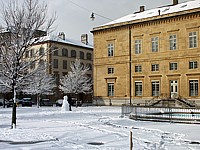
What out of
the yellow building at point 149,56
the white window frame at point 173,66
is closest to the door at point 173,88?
the yellow building at point 149,56

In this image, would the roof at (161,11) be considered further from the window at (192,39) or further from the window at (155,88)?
the window at (155,88)

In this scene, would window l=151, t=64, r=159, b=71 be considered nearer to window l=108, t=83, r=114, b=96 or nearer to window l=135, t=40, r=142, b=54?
window l=135, t=40, r=142, b=54

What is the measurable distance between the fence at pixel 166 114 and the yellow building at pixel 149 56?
1903cm

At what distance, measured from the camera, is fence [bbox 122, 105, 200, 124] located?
24047 millimetres

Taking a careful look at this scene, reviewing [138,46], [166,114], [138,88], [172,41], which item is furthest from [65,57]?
[166,114]

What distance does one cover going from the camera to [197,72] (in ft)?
151

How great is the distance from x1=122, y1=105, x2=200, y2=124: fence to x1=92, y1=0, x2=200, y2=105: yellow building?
19.0m

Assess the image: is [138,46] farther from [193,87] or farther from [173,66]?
[193,87]

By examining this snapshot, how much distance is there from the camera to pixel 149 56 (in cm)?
5188

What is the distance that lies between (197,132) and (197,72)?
29161 mm

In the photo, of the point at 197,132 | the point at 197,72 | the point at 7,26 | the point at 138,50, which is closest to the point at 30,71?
the point at 7,26

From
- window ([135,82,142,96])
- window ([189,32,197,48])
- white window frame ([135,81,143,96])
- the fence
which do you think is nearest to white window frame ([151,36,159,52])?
window ([189,32,197,48])

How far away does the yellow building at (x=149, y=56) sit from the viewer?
47.5 metres

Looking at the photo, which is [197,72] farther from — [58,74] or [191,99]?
[58,74]
